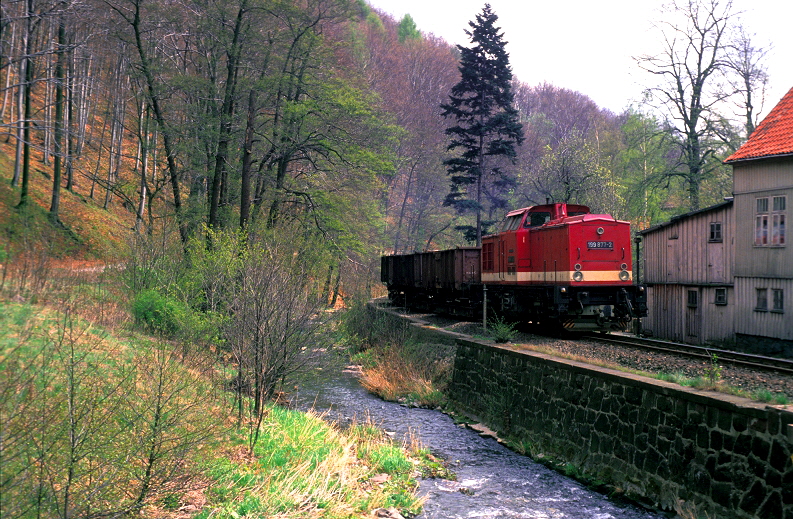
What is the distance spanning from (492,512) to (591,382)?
10.6ft

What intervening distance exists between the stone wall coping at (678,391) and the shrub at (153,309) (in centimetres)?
895

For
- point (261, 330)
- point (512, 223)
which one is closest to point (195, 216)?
point (512, 223)

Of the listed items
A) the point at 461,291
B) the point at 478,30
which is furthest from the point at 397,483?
the point at 478,30

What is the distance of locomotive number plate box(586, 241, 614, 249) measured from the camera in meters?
16.7

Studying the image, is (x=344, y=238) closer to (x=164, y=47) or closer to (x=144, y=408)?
(x=164, y=47)

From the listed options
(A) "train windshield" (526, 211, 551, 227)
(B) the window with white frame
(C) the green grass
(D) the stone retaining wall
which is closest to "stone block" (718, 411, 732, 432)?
(D) the stone retaining wall

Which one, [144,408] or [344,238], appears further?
[344,238]

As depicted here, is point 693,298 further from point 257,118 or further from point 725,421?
point 257,118

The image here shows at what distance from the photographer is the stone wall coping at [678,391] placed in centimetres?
759

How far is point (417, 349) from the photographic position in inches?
830

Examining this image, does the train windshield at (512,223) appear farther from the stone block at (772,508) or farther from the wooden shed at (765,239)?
the stone block at (772,508)

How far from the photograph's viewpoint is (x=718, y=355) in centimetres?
1400

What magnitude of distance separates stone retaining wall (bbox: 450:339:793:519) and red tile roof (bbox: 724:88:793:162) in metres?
10.5

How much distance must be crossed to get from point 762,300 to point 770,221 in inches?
94.2
